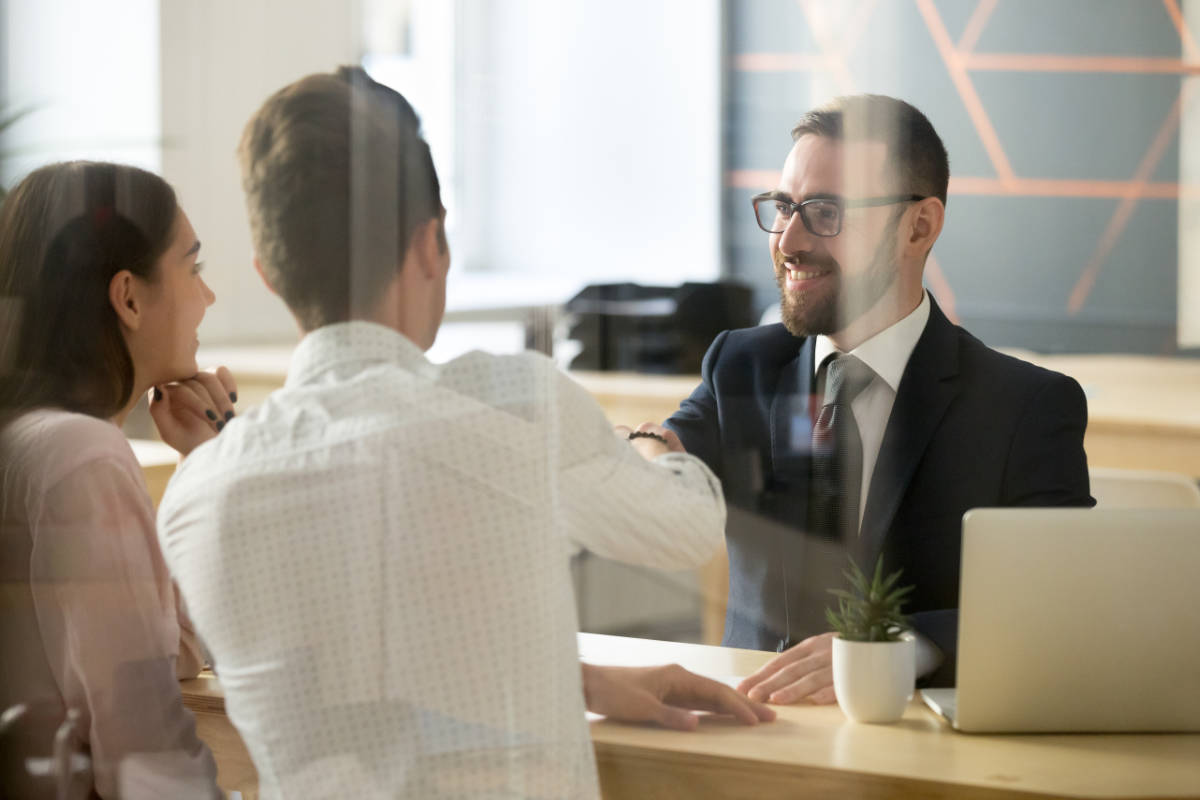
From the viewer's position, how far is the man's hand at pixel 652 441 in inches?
52.3

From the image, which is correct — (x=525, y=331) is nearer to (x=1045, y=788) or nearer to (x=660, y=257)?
(x=660, y=257)

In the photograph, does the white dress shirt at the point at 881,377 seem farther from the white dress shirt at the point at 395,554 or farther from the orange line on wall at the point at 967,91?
the white dress shirt at the point at 395,554

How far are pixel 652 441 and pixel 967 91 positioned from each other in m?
0.57

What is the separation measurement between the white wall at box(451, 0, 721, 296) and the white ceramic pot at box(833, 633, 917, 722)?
1.51 ft

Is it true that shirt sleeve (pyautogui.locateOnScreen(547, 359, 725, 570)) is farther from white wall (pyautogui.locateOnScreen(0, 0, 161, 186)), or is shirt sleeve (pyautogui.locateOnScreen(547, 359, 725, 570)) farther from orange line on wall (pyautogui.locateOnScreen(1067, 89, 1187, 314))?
white wall (pyautogui.locateOnScreen(0, 0, 161, 186))

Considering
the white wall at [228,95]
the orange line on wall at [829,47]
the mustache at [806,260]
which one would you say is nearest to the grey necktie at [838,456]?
the mustache at [806,260]

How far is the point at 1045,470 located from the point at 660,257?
1.69ft

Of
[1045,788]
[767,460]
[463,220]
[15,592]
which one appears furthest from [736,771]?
[15,592]

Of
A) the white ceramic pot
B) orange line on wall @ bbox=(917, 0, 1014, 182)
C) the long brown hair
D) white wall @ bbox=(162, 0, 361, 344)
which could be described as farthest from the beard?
the long brown hair

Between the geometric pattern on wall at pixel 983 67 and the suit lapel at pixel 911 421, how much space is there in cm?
6

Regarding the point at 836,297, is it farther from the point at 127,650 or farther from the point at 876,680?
the point at 127,650

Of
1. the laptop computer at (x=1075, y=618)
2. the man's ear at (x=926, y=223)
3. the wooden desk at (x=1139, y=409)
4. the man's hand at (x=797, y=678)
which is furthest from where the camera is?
the wooden desk at (x=1139, y=409)

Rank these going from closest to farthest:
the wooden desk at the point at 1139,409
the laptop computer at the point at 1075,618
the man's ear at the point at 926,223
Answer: the laptop computer at the point at 1075,618 → the man's ear at the point at 926,223 → the wooden desk at the point at 1139,409

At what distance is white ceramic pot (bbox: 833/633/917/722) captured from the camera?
1.33 metres
